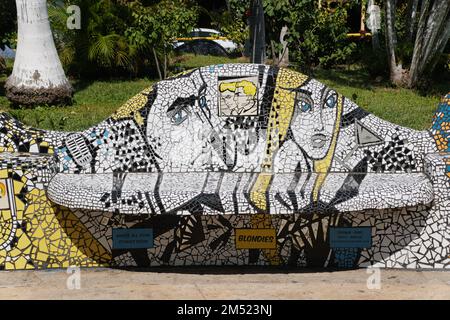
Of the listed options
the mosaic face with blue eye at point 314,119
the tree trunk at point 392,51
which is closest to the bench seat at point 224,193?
the mosaic face with blue eye at point 314,119

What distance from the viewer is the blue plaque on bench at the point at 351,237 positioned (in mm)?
4539

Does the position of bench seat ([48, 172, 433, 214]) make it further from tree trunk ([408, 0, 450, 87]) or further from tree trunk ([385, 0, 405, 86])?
tree trunk ([385, 0, 405, 86])

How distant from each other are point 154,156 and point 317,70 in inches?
421

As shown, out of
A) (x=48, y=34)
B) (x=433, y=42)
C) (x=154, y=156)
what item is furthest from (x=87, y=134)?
(x=433, y=42)

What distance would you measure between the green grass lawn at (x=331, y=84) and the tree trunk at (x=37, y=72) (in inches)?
7.1

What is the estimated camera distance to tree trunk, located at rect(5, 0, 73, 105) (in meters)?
10.3

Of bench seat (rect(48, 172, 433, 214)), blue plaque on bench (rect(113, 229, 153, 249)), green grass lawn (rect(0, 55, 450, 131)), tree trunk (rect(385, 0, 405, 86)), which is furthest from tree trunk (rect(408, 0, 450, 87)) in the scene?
blue plaque on bench (rect(113, 229, 153, 249))

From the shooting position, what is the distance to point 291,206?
414cm

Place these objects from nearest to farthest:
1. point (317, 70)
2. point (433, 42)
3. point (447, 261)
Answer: point (447, 261) → point (433, 42) → point (317, 70)

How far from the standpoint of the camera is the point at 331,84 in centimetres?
1299

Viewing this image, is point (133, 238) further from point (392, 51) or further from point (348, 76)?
point (348, 76)

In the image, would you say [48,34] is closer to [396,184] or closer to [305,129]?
[305,129]

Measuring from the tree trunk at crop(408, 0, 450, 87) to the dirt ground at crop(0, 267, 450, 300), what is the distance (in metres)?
7.98

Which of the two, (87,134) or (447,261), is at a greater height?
(87,134)
